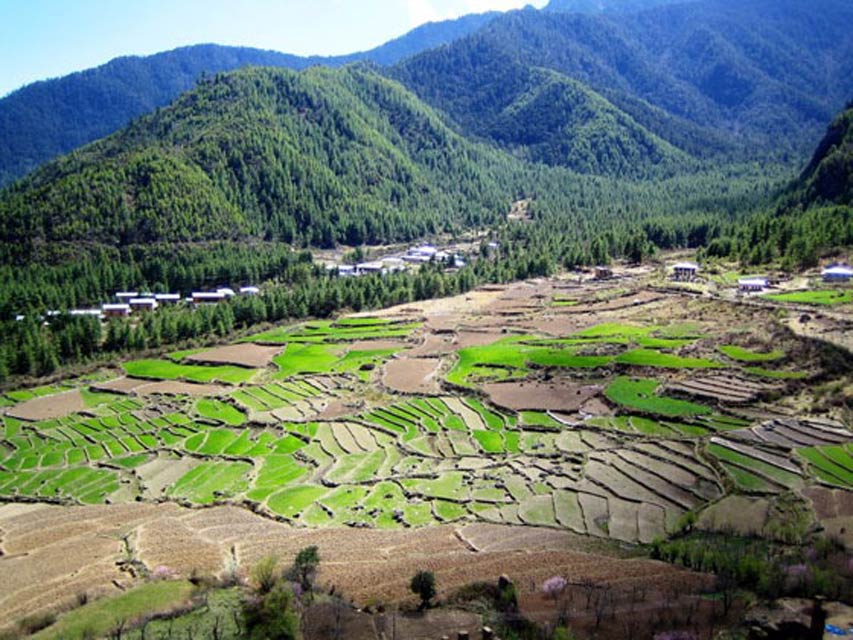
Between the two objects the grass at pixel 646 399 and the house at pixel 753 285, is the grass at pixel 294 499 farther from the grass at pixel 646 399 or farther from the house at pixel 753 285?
the house at pixel 753 285

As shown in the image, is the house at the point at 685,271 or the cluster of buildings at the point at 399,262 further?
the cluster of buildings at the point at 399,262

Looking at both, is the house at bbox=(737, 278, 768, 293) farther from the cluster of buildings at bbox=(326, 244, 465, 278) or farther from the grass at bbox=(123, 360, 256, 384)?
the grass at bbox=(123, 360, 256, 384)

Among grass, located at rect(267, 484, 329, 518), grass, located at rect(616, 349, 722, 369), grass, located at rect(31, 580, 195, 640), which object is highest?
grass, located at rect(31, 580, 195, 640)

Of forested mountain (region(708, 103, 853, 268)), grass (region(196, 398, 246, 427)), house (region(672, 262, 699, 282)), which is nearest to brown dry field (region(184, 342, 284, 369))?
grass (region(196, 398, 246, 427))

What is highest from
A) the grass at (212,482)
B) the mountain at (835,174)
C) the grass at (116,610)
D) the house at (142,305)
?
the mountain at (835,174)

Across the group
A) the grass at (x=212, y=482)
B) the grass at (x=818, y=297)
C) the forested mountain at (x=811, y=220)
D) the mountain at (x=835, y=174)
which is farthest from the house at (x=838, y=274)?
the grass at (x=212, y=482)

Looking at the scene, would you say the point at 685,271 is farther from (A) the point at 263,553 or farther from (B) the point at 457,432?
(A) the point at 263,553

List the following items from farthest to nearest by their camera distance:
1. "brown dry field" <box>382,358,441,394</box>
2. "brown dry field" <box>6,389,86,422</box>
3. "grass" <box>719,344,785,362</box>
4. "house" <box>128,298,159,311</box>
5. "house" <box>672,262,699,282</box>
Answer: "house" <box>128,298,159,311</box> < "house" <box>672,262,699,282</box> < "brown dry field" <box>382,358,441,394</box> < "brown dry field" <box>6,389,86,422</box> < "grass" <box>719,344,785,362</box>

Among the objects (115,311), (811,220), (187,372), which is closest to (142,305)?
(115,311)
